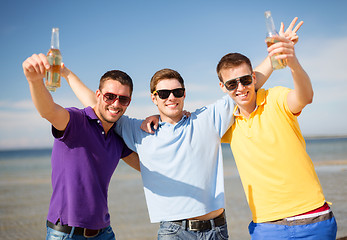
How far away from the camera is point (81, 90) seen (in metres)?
3.94

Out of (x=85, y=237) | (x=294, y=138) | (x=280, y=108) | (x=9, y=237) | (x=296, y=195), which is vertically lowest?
(x=9, y=237)

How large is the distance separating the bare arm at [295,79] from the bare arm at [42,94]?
1925mm

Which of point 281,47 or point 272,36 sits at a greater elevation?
point 272,36

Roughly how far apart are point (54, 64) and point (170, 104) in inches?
54.1

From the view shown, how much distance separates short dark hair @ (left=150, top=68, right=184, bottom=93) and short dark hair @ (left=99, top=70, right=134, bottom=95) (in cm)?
30

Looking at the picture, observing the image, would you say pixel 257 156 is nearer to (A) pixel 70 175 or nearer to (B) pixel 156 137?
(B) pixel 156 137

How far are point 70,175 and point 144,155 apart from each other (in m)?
0.84

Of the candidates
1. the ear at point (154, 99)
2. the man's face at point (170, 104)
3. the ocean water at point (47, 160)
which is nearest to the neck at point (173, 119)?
the man's face at point (170, 104)

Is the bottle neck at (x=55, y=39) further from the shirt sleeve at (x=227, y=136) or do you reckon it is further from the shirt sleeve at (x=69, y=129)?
the shirt sleeve at (x=227, y=136)

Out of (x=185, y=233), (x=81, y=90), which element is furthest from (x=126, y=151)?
(x=185, y=233)

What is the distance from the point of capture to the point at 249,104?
3.19m

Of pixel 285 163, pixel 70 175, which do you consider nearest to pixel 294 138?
pixel 285 163

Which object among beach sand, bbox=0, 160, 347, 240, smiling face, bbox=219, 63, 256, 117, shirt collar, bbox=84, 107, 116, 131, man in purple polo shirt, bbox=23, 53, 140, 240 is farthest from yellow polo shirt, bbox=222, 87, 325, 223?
beach sand, bbox=0, 160, 347, 240

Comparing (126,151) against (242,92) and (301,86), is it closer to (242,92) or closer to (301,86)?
(242,92)
